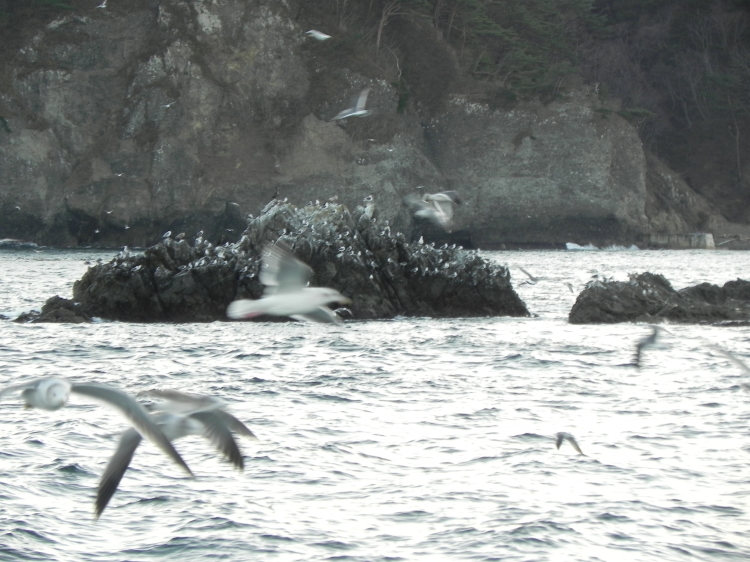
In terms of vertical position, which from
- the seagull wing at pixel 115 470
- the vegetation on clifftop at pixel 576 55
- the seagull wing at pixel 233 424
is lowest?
the seagull wing at pixel 115 470

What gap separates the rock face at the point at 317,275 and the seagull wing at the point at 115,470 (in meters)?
14.6

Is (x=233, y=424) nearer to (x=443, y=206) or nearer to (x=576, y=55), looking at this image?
(x=443, y=206)

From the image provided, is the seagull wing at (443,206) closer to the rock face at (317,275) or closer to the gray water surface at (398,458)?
the gray water surface at (398,458)

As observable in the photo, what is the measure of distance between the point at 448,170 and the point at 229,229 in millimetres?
14719

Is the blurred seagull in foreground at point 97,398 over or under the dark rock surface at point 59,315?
over

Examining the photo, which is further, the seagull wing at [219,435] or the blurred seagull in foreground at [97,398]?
the seagull wing at [219,435]

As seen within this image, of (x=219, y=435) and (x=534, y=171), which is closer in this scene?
(x=219, y=435)

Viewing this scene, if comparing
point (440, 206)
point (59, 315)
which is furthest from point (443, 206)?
point (59, 315)

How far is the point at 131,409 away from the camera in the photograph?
5.79 metres

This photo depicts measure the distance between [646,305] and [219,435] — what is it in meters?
16.2

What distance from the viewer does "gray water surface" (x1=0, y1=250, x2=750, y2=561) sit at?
7.52 metres

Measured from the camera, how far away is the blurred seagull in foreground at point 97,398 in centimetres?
555

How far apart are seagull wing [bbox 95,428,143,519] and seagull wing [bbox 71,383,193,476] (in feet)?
0.63

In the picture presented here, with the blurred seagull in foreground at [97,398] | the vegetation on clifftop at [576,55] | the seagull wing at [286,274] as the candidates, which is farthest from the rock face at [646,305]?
the vegetation on clifftop at [576,55]
